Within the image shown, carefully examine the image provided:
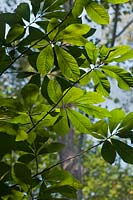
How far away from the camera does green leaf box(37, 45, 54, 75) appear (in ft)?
2.52

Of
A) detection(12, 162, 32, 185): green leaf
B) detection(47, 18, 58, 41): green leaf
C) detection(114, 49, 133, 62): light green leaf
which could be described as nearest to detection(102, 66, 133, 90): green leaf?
detection(114, 49, 133, 62): light green leaf

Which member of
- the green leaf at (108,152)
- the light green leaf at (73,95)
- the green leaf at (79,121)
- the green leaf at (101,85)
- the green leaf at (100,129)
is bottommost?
the green leaf at (108,152)

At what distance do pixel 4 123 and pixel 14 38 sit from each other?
0.17 meters

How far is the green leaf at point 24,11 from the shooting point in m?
0.83

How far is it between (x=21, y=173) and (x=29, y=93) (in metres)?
0.14

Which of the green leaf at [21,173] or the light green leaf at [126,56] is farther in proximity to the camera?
the light green leaf at [126,56]

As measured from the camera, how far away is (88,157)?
11086 millimetres

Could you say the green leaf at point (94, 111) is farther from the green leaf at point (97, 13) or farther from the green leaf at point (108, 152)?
the green leaf at point (97, 13)

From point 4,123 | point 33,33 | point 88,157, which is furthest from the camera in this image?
point 88,157

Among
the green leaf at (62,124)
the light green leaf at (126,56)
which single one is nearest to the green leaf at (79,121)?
the green leaf at (62,124)

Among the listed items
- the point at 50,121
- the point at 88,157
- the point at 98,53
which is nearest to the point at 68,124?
the point at 50,121

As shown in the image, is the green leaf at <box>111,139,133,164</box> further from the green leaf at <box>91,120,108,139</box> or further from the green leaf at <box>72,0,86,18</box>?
the green leaf at <box>72,0,86,18</box>

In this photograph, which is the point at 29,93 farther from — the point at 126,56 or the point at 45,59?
the point at 126,56

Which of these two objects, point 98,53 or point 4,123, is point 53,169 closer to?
point 4,123
